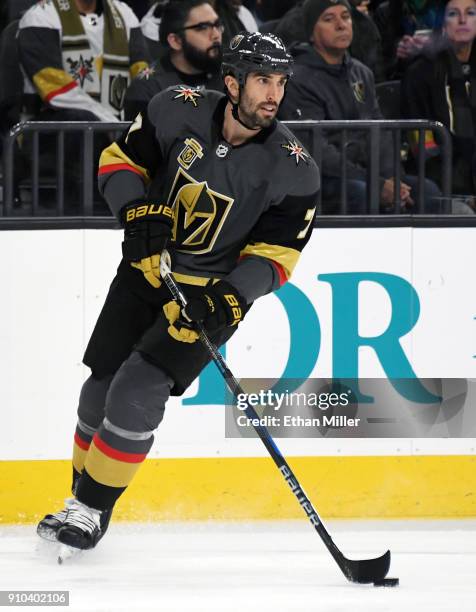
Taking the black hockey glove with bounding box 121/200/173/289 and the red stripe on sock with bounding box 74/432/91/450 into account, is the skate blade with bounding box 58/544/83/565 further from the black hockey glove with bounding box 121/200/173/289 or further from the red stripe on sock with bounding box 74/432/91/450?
the black hockey glove with bounding box 121/200/173/289

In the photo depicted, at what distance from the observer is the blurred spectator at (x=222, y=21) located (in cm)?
512

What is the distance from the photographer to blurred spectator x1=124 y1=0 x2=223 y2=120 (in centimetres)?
471

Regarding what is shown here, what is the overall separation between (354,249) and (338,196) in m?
0.22

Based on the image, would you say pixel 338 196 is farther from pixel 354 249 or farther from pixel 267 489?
pixel 267 489

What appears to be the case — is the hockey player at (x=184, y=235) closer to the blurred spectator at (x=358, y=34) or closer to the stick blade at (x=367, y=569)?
the stick blade at (x=367, y=569)

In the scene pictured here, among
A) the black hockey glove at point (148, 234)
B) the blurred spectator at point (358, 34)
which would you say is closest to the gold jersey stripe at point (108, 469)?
the black hockey glove at point (148, 234)

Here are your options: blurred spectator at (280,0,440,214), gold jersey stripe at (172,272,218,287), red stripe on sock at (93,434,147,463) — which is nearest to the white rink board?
blurred spectator at (280,0,440,214)

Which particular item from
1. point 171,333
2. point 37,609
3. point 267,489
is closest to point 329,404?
point 267,489

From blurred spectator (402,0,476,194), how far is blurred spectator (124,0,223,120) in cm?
73

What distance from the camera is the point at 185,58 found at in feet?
15.6

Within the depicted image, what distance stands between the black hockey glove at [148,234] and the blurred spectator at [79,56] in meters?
1.18

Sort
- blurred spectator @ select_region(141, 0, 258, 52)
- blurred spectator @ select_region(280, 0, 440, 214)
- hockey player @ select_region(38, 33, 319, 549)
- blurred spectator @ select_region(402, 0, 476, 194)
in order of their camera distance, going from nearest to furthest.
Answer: hockey player @ select_region(38, 33, 319, 549) → blurred spectator @ select_region(280, 0, 440, 214) → blurred spectator @ select_region(402, 0, 476, 194) → blurred spectator @ select_region(141, 0, 258, 52)

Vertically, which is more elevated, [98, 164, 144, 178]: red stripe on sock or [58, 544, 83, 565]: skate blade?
[98, 164, 144, 178]: red stripe on sock

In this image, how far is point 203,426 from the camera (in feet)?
14.6
